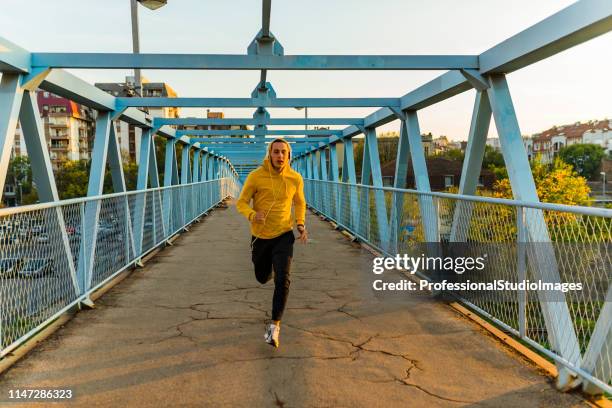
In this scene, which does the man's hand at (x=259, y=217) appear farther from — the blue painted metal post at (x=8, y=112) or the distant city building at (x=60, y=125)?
the distant city building at (x=60, y=125)

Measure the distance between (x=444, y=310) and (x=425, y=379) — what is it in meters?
2.00

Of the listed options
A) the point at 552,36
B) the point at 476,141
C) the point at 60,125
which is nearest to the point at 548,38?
the point at 552,36

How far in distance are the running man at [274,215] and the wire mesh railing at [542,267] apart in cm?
164

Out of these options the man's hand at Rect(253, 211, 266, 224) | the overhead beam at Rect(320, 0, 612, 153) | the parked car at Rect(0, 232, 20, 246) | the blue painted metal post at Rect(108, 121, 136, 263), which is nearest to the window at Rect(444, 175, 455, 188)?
the blue painted metal post at Rect(108, 121, 136, 263)

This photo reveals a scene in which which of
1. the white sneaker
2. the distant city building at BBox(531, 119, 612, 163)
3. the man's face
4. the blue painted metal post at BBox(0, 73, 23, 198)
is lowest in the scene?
the white sneaker

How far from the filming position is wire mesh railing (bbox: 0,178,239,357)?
4.21 meters

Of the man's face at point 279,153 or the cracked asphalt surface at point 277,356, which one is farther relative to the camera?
the man's face at point 279,153

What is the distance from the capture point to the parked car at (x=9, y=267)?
4102 millimetres

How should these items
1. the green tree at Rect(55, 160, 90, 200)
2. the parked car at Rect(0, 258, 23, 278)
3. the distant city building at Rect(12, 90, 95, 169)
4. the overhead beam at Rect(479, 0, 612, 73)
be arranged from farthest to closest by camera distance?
the distant city building at Rect(12, 90, 95, 169)
the green tree at Rect(55, 160, 90, 200)
the overhead beam at Rect(479, 0, 612, 73)
the parked car at Rect(0, 258, 23, 278)

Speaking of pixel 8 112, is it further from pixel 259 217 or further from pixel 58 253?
pixel 259 217

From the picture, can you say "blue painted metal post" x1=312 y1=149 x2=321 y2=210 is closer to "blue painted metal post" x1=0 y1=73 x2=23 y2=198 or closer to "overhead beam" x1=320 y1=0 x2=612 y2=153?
"overhead beam" x1=320 y1=0 x2=612 y2=153

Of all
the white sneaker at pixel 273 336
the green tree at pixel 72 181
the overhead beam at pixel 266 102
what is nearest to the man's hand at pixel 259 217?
the white sneaker at pixel 273 336

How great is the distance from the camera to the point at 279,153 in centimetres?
473

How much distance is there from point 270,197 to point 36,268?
6.46 feet
